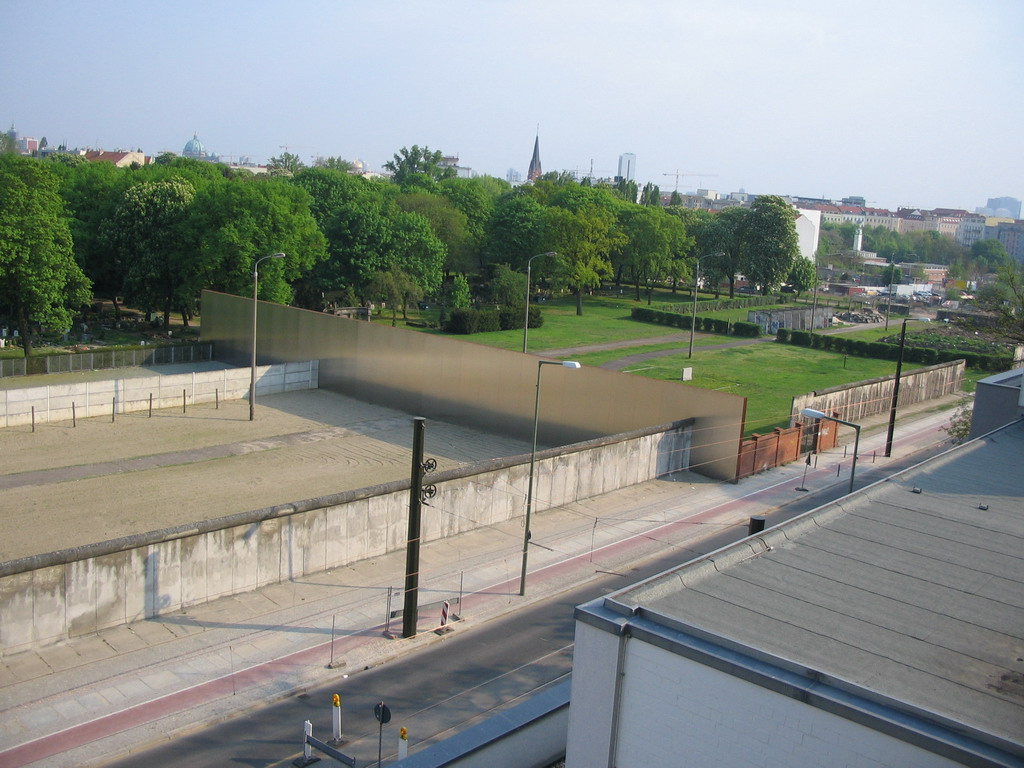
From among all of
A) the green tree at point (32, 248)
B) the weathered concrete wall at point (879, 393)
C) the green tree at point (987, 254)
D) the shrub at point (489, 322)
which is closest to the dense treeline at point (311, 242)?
the green tree at point (32, 248)

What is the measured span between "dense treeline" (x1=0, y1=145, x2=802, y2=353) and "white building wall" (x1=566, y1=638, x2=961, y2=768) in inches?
1580

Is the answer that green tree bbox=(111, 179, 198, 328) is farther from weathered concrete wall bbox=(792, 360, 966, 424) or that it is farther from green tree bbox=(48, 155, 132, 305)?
weathered concrete wall bbox=(792, 360, 966, 424)

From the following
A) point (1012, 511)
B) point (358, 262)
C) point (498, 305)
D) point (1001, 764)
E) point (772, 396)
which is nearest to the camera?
point (1001, 764)

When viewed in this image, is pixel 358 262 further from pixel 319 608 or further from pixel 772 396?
pixel 319 608

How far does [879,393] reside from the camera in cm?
4112

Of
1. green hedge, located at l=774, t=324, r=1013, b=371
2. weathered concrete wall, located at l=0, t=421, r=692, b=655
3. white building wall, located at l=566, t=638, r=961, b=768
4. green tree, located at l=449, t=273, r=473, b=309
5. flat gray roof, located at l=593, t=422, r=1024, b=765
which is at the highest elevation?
green tree, located at l=449, t=273, r=473, b=309

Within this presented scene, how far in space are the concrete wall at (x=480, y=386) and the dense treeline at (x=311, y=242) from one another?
7.25 m

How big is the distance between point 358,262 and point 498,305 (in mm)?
10598

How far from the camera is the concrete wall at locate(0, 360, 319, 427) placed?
33594 millimetres

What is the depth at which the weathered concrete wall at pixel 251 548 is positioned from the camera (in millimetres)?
16422

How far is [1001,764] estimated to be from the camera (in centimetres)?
865

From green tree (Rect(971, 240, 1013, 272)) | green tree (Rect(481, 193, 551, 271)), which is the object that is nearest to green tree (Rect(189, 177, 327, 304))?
green tree (Rect(481, 193, 551, 271))

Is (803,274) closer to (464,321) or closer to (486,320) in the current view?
(486,320)

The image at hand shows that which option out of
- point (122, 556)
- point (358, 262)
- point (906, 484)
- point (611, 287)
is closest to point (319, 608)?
point (122, 556)
